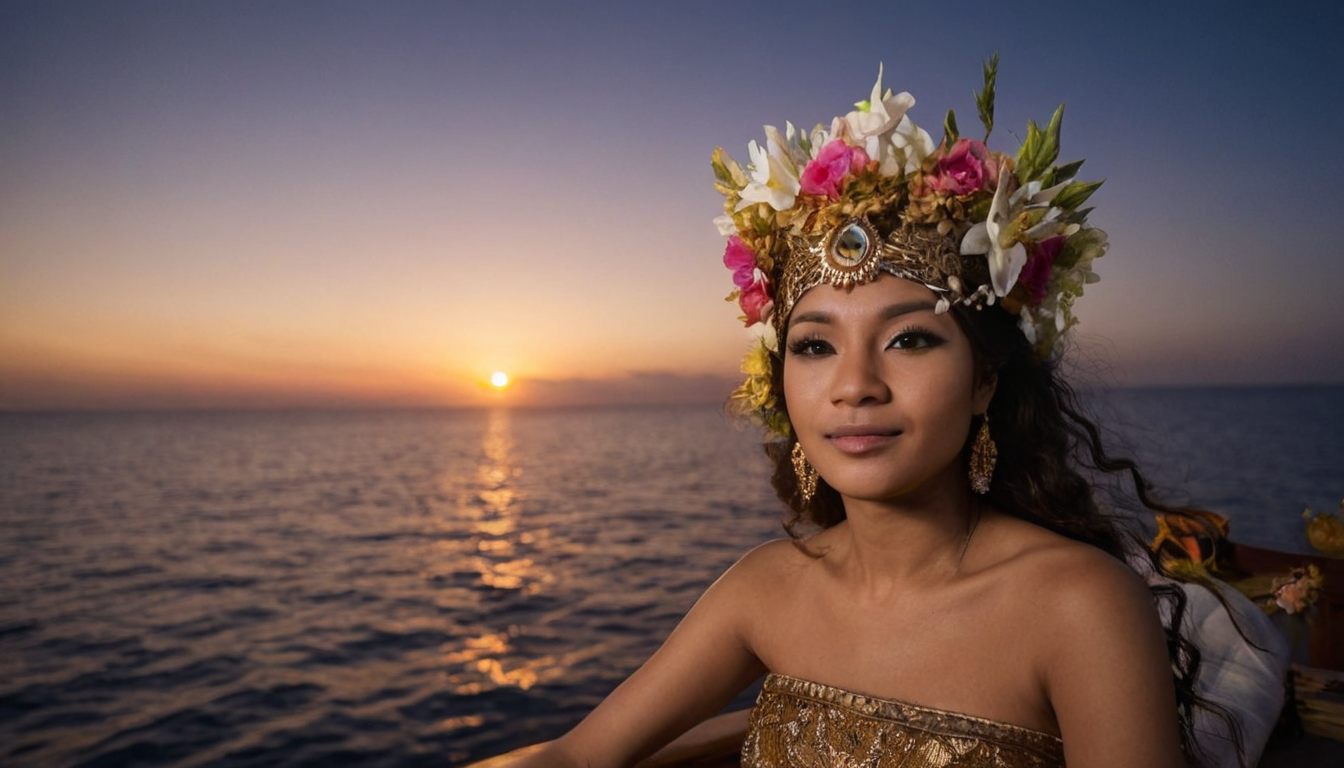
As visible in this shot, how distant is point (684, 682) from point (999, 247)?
122 centimetres

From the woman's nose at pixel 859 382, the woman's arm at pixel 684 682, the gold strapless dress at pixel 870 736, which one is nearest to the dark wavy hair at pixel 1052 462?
the woman's nose at pixel 859 382

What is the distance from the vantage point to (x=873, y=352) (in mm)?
1861

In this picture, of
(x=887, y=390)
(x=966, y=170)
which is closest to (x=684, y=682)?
(x=887, y=390)

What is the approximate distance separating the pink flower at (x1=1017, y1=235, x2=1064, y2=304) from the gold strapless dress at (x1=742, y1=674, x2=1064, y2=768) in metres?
0.85

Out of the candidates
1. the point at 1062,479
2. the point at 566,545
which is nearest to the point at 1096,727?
the point at 1062,479

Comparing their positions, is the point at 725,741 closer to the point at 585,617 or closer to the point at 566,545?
the point at 585,617

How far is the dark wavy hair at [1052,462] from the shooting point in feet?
6.51

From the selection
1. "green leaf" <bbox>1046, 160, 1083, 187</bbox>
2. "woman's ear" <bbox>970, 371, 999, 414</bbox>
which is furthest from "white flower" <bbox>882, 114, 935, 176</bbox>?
"woman's ear" <bbox>970, 371, 999, 414</bbox>

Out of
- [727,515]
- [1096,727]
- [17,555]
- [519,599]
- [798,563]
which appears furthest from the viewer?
[727,515]

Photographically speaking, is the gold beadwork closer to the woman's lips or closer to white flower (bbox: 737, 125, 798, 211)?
white flower (bbox: 737, 125, 798, 211)

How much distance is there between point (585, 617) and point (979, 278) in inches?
421

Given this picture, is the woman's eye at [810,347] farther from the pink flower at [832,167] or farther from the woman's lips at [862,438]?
the pink flower at [832,167]

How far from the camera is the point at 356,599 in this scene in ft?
44.3

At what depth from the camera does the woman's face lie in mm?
Answer: 1816
